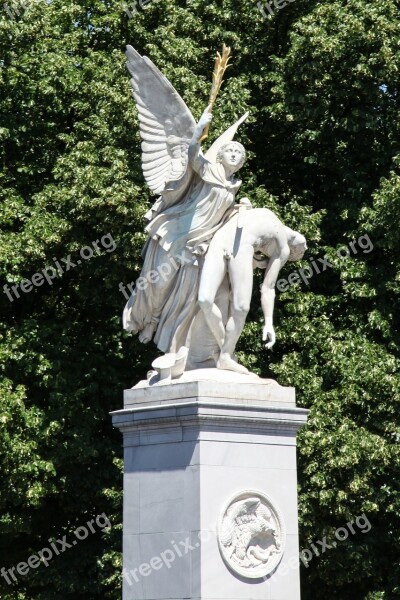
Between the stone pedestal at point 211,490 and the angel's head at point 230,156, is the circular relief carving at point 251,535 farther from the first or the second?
the angel's head at point 230,156

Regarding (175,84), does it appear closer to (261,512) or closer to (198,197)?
(198,197)

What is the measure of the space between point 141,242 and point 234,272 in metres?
7.06

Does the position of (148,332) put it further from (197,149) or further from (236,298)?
(197,149)

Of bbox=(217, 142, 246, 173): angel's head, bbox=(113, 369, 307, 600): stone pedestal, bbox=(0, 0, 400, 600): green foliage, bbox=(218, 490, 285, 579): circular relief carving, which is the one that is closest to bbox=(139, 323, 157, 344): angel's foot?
bbox=(113, 369, 307, 600): stone pedestal

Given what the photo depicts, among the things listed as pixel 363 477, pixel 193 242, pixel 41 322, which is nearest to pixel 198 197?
pixel 193 242

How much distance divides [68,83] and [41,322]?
4164 mm

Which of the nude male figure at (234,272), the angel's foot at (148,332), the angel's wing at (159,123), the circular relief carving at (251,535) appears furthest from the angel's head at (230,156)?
the circular relief carving at (251,535)

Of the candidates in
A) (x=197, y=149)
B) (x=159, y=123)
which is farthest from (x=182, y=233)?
(x=159, y=123)

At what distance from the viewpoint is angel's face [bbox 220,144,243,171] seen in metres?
17.1

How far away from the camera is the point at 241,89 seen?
25172mm

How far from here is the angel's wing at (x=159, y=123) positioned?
1784 centimetres

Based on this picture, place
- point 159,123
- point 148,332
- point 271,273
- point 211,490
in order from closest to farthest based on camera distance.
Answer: point 211,490
point 271,273
point 148,332
point 159,123

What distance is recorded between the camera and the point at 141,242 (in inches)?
933

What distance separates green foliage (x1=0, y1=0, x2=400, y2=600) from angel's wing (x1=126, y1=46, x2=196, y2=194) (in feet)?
18.1
